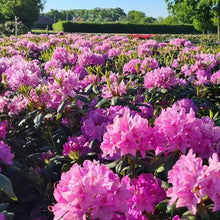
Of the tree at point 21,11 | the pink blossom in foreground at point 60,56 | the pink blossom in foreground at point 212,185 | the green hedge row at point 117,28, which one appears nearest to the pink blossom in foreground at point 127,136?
the pink blossom in foreground at point 212,185

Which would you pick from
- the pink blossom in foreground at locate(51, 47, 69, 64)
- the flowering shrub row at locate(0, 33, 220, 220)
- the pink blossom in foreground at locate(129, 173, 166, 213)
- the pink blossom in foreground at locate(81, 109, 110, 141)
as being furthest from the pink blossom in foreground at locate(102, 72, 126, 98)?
the pink blossom in foreground at locate(51, 47, 69, 64)

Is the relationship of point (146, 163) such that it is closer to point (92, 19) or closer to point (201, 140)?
→ point (201, 140)

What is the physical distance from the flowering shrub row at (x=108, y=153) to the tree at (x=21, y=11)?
40.9m

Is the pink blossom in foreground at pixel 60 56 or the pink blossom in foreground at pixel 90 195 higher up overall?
the pink blossom in foreground at pixel 60 56

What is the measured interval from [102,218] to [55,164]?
3.29ft

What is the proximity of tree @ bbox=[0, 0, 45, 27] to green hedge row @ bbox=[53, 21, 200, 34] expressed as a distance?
334cm

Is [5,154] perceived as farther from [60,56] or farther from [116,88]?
[60,56]

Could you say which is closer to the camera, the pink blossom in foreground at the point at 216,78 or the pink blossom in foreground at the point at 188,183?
the pink blossom in foreground at the point at 188,183

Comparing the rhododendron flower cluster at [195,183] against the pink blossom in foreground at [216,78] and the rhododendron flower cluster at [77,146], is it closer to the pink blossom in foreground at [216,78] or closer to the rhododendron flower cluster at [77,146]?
the rhododendron flower cluster at [77,146]

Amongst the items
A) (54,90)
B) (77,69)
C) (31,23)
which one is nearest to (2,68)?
(77,69)

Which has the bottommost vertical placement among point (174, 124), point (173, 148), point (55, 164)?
Result: point (55, 164)

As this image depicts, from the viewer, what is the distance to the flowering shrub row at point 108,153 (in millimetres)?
1172

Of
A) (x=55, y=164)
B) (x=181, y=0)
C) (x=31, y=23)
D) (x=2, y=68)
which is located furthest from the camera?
(x=31, y=23)

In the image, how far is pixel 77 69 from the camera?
381 cm
